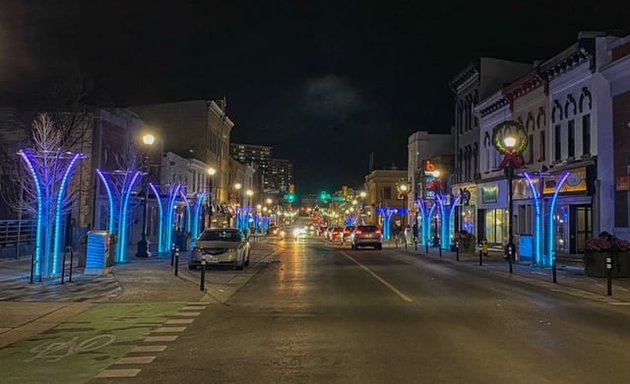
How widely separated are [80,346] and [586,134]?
26448 millimetres

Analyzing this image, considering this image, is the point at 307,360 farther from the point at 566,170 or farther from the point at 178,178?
the point at 178,178

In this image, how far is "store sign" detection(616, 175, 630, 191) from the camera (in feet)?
89.0

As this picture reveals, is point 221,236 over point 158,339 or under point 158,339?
over

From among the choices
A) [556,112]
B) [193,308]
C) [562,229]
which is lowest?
[193,308]

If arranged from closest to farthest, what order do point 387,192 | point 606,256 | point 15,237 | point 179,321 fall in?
point 179,321 < point 606,256 < point 15,237 < point 387,192

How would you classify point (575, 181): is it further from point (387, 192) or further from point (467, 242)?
point (387, 192)

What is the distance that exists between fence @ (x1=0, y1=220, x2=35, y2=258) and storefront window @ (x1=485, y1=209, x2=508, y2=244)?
1045 inches

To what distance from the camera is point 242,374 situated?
824 cm

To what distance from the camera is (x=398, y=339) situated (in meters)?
10.6

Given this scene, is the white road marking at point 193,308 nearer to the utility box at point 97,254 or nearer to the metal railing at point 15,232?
the utility box at point 97,254

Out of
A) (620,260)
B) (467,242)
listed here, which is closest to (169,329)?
(620,260)

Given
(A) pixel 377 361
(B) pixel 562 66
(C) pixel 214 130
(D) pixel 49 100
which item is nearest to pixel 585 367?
(A) pixel 377 361

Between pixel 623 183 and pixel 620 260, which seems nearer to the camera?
pixel 620 260

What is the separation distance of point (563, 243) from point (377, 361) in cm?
2695
